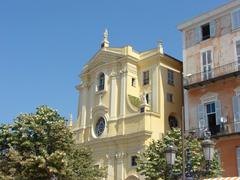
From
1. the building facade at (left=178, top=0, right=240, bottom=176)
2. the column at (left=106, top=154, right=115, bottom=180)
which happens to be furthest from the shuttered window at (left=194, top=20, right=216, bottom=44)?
the column at (left=106, top=154, right=115, bottom=180)

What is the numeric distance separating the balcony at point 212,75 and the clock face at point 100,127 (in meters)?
8.14

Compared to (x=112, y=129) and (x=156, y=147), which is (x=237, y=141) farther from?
(x=112, y=129)

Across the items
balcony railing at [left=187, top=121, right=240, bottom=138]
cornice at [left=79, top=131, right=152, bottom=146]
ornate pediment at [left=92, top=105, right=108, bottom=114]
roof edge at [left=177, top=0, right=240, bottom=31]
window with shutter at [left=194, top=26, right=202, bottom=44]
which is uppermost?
roof edge at [left=177, top=0, right=240, bottom=31]

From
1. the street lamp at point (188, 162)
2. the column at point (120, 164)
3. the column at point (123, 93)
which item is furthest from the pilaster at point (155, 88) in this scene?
the street lamp at point (188, 162)

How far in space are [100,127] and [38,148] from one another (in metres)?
12.5

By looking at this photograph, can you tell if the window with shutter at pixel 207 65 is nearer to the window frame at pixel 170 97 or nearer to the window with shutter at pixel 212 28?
the window with shutter at pixel 212 28

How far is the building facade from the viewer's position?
28.8 m

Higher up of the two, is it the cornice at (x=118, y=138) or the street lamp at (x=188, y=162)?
the cornice at (x=118, y=138)

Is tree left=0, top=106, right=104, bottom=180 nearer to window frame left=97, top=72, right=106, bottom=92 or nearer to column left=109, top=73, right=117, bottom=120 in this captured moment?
column left=109, top=73, right=117, bottom=120

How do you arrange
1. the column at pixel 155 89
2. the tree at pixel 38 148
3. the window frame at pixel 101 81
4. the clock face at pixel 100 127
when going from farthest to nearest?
the window frame at pixel 101 81 < the clock face at pixel 100 127 < the column at pixel 155 89 < the tree at pixel 38 148

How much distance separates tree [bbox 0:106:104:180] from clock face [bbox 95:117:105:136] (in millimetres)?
9683

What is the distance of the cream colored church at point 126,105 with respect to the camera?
33656 mm

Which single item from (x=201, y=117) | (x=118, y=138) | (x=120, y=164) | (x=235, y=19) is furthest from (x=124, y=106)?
(x=235, y=19)

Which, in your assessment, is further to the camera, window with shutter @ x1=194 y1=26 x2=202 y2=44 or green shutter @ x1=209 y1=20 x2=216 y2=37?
window with shutter @ x1=194 y1=26 x2=202 y2=44
